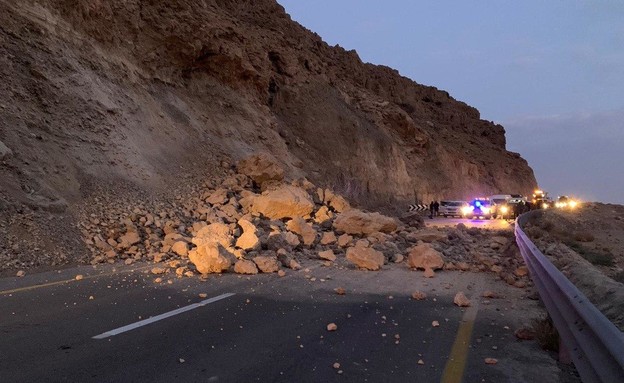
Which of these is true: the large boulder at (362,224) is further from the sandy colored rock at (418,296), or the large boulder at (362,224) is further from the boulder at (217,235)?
the sandy colored rock at (418,296)

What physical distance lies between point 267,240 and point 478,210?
28.4 metres

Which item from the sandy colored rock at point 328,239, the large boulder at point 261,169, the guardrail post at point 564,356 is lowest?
the guardrail post at point 564,356

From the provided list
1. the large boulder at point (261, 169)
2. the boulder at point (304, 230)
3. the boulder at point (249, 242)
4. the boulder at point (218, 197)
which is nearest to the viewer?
the boulder at point (249, 242)

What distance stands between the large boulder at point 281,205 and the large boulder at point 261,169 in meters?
3.28

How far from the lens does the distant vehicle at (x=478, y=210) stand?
3784 centimetres

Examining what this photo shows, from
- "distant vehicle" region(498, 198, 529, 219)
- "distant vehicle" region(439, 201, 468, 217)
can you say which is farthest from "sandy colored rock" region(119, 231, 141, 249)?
"distant vehicle" region(439, 201, 468, 217)

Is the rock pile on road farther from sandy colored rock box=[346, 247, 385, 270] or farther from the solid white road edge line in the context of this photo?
the solid white road edge line

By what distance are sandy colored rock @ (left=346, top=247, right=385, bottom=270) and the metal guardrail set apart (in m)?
5.60

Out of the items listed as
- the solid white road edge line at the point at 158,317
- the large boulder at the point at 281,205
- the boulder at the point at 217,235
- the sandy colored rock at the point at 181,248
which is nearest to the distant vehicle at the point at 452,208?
the large boulder at the point at 281,205

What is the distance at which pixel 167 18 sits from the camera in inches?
1013

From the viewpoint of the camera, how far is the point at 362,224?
1591 centimetres

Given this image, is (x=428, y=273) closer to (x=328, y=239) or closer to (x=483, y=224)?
(x=328, y=239)

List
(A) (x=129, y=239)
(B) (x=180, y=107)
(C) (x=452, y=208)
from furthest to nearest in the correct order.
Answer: (C) (x=452, y=208) < (B) (x=180, y=107) < (A) (x=129, y=239)

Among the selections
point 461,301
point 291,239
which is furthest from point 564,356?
point 291,239
